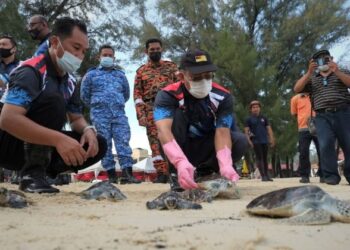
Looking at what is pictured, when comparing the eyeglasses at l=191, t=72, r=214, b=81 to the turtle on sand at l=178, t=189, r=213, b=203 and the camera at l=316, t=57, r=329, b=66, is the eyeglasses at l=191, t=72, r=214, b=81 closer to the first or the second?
the turtle on sand at l=178, t=189, r=213, b=203

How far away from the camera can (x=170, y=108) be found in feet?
11.6

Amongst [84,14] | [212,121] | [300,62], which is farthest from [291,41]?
[212,121]

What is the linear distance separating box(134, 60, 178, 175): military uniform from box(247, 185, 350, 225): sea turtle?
3.70 metres

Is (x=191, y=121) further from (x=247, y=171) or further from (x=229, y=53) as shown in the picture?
(x=229, y=53)

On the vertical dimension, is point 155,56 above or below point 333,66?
above

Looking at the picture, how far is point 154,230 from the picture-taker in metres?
1.75

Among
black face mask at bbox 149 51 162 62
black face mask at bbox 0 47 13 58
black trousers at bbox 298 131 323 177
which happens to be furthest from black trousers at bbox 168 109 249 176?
black trousers at bbox 298 131 323 177

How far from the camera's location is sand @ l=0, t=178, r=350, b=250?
1.51 m

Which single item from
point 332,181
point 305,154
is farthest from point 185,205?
point 305,154

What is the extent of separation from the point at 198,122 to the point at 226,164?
0.44m

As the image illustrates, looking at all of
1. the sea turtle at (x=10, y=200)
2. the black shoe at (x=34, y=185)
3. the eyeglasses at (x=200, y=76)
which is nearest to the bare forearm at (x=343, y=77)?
the eyeglasses at (x=200, y=76)

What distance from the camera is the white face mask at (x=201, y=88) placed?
3428 millimetres

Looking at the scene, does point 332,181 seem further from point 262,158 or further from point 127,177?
point 262,158

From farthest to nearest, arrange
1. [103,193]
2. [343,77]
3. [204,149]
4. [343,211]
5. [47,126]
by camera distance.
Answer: [343,77]
[204,149]
[47,126]
[103,193]
[343,211]
